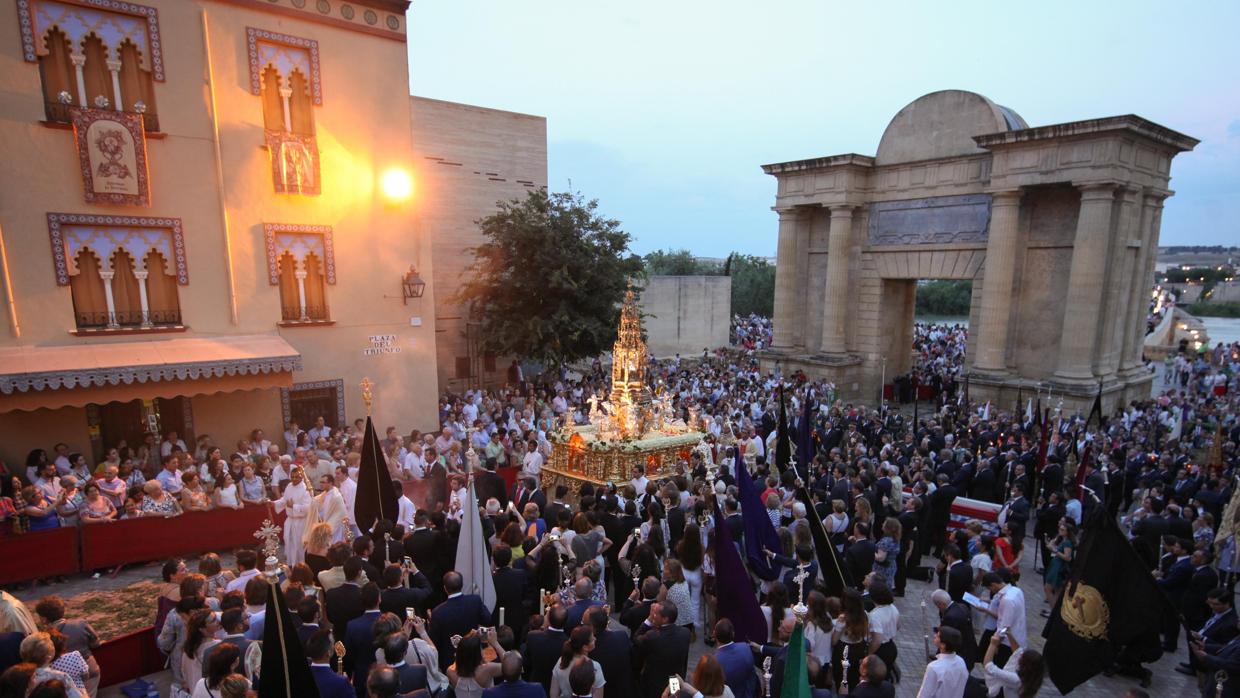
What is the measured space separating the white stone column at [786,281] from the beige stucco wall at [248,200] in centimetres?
1521

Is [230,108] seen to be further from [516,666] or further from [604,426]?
[516,666]

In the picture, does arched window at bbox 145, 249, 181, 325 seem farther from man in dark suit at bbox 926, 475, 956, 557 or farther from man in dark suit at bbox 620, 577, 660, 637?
man in dark suit at bbox 926, 475, 956, 557

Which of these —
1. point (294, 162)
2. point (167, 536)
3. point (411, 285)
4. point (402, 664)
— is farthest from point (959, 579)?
point (294, 162)

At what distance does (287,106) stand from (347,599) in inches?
538

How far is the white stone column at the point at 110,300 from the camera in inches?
544

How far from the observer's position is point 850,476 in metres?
10.9

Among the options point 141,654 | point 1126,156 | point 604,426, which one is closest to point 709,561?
point 604,426

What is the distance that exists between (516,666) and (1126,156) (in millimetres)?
22833

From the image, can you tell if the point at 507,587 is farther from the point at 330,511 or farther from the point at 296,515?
the point at 296,515

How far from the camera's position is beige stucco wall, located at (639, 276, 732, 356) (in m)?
36.3

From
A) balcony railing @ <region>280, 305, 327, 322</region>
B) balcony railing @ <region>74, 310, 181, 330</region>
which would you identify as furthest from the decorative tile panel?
balcony railing @ <region>280, 305, 327, 322</region>

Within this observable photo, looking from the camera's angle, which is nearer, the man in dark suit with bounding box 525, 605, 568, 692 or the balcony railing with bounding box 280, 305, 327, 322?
the man in dark suit with bounding box 525, 605, 568, 692

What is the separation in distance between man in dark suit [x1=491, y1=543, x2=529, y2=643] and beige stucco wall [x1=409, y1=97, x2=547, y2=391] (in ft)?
58.4

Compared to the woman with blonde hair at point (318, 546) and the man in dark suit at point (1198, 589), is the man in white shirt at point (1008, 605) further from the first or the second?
the woman with blonde hair at point (318, 546)
